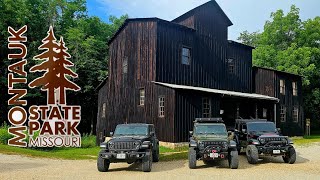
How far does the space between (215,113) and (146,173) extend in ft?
43.3

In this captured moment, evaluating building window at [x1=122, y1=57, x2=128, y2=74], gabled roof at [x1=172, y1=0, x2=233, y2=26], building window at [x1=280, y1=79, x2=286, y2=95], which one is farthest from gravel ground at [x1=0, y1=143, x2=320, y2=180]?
building window at [x1=280, y1=79, x2=286, y2=95]

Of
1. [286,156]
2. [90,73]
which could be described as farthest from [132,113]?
[90,73]

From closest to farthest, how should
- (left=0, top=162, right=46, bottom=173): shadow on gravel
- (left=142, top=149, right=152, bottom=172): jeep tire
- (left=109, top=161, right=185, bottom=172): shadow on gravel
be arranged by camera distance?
(left=142, top=149, right=152, bottom=172): jeep tire → (left=0, top=162, right=46, bottom=173): shadow on gravel → (left=109, top=161, right=185, bottom=172): shadow on gravel

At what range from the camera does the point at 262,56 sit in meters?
44.3

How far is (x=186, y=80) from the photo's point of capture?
2697cm

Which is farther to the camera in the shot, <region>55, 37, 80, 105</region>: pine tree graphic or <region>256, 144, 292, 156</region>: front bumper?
<region>55, 37, 80, 105</region>: pine tree graphic

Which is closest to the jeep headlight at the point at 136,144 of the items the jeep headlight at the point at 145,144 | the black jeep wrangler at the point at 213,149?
the jeep headlight at the point at 145,144

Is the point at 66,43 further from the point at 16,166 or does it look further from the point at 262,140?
the point at 262,140

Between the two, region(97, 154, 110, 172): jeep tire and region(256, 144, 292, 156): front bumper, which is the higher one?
region(256, 144, 292, 156): front bumper

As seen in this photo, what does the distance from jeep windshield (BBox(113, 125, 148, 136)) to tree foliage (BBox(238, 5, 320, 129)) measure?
100 feet

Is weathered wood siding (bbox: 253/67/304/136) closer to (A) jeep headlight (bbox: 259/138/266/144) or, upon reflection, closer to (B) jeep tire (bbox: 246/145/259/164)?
(A) jeep headlight (bbox: 259/138/266/144)

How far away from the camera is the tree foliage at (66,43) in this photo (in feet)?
131

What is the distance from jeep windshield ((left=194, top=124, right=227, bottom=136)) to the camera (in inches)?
585

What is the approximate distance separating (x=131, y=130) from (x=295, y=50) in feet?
109
